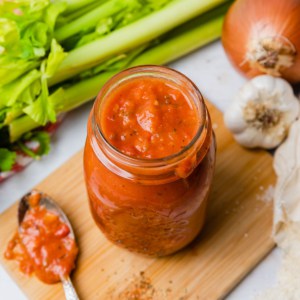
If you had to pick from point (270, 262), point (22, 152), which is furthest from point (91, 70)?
point (270, 262)

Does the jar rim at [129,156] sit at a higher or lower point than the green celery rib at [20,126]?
higher

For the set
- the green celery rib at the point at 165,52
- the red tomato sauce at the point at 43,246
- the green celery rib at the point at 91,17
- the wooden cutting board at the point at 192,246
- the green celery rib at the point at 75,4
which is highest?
the green celery rib at the point at 75,4

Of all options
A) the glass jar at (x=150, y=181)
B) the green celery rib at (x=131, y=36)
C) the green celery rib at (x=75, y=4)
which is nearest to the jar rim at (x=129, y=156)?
the glass jar at (x=150, y=181)

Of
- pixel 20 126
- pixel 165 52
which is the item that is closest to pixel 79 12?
pixel 165 52

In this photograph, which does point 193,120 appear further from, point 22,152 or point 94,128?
point 22,152

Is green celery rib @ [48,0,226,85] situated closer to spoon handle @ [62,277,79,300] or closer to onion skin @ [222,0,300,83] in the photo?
onion skin @ [222,0,300,83]

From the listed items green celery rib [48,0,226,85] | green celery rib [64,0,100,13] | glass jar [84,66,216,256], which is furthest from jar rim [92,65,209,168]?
green celery rib [64,0,100,13]

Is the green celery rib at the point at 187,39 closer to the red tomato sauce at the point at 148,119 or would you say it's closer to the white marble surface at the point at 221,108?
the white marble surface at the point at 221,108
